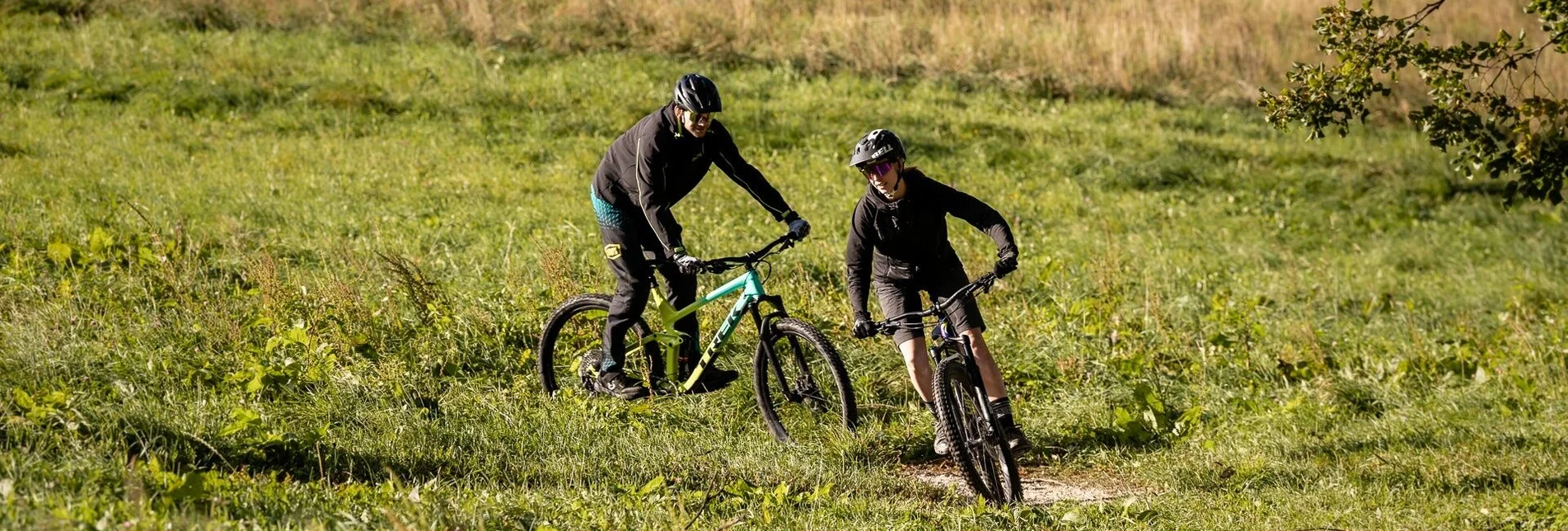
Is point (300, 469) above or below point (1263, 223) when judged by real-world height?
Result: above

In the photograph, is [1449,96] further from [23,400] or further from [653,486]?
[23,400]

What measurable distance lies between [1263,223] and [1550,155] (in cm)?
744

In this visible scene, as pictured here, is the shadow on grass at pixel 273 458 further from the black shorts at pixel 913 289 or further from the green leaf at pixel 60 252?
the green leaf at pixel 60 252

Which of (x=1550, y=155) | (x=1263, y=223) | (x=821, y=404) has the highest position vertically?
(x=1550, y=155)

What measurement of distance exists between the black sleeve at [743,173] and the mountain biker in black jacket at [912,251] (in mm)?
596

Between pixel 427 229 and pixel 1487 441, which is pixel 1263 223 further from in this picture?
pixel 427 229

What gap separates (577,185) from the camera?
1209 centimetres

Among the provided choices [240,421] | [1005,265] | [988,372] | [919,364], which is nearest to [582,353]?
[919,364]

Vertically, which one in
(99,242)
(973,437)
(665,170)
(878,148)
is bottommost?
(973,437)

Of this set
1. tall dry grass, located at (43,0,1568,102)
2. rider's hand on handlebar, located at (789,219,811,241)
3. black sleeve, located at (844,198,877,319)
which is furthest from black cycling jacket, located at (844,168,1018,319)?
tall dry grass, located at (43,0,1568,102)

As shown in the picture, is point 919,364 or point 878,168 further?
point 919,364

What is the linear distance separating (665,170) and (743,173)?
0.45 meters

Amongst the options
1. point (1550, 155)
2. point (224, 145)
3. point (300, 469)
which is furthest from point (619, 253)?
point (224, 145)

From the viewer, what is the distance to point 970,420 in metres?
6.09
